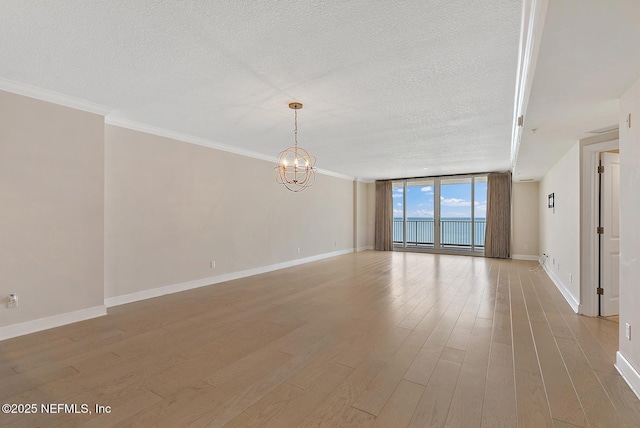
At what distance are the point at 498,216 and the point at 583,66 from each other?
7.41 metres

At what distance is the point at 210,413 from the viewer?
5.93ft

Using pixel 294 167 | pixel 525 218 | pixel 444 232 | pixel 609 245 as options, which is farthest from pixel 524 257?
pixel 294 167

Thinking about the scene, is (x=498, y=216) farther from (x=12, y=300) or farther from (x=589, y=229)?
(x=12, y=300)

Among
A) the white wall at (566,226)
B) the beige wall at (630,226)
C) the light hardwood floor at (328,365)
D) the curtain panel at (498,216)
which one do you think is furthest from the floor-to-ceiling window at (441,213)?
the beige wall at (630,226)

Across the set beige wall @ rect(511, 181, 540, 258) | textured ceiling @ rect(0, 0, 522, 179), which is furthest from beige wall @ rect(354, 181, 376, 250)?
textured ceiling @ rect(0, 0, 522, 179)

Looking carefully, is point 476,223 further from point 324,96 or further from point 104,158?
point 104,158

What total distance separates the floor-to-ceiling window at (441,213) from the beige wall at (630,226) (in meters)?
6.87

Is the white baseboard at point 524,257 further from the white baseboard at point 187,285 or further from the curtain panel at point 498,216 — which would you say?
the white baseboard at point 187,285

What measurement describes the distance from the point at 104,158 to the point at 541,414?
16.5ft

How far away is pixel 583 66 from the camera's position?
1916 millimetres

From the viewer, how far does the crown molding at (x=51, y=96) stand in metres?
2.96

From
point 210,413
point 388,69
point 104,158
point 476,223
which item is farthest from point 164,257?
point 476,223

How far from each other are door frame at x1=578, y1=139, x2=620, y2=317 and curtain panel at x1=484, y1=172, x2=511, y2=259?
507cm

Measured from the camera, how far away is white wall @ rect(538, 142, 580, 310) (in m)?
3.85
